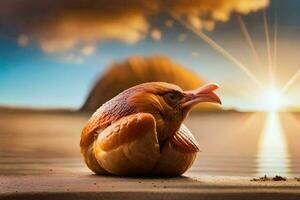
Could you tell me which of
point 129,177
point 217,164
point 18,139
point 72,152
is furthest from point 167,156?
point 18,139

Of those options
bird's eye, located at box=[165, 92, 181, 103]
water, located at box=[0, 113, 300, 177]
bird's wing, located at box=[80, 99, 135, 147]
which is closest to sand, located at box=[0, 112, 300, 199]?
water, located at box=[0, 113, 300, 177]

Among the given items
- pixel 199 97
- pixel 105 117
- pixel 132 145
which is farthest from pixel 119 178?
pixel 199 97

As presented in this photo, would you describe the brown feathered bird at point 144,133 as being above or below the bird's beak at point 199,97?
below

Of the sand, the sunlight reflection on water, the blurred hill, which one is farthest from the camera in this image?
the blurred hill

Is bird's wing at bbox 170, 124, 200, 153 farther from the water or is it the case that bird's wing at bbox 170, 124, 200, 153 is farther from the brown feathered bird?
the water

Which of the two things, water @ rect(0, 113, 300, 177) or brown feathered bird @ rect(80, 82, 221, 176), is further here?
water @ rect(0, 113, 300, 177)

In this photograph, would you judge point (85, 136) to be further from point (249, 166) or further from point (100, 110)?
point (249, 166)

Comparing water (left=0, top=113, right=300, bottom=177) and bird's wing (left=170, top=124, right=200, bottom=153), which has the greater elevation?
water (left=0, top=113, right=300, bottom=177)

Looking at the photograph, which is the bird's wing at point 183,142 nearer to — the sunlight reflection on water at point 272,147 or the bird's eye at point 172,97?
the bird's eye at point 172,97

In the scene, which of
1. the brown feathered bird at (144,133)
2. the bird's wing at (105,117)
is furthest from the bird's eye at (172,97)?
the bird's wing at (105,117)
